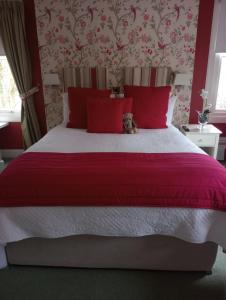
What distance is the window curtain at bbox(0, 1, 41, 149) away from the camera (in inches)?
114

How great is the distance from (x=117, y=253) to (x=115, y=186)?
1.64 ft

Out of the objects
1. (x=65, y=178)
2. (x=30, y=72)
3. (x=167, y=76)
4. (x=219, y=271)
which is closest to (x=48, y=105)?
(x=30, y=72)

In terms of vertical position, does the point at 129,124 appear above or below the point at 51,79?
below

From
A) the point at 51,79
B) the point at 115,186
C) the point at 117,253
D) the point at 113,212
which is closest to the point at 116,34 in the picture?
the point at 51,79

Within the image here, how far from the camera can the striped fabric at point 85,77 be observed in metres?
3.10

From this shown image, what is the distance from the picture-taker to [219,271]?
168cm

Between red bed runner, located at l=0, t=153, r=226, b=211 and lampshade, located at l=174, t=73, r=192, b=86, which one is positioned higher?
lampshade, located at l=174, t=73, r=192, b=86

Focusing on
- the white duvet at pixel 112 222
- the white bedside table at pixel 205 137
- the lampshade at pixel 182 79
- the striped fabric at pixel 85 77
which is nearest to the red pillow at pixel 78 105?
the striped fabric at pixel 85 77

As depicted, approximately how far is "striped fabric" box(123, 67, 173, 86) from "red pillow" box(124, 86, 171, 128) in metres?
0.44

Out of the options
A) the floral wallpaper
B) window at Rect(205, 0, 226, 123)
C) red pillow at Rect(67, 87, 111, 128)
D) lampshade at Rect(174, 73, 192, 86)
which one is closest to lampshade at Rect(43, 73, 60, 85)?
the floral wallpaper

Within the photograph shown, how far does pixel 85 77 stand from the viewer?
312 cm

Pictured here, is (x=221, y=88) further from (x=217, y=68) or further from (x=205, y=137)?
(x=205, y=137)

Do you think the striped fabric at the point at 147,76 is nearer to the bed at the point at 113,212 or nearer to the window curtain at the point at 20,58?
the window curtain at the point at 20,58

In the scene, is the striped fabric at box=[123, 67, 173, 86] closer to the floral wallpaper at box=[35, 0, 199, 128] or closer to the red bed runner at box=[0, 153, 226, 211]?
the floral wallpaper at box=[35, 0, 199, 128]
